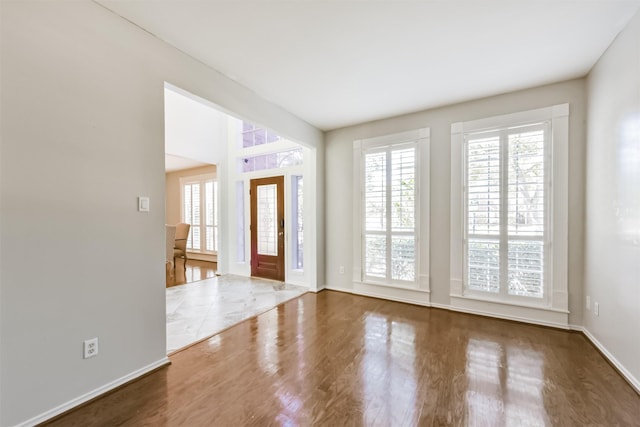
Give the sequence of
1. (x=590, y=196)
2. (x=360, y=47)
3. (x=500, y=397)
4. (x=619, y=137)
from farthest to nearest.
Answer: (x=590, y=196)
(x=360, y=47)
(x=619, y=137)
(x=500, y=397)

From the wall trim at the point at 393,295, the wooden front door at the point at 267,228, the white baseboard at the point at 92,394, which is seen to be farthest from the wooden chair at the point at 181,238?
the white baseboard at the point at 92,394

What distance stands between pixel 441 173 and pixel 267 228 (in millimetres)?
3235

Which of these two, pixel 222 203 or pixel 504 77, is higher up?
pixel 504 77

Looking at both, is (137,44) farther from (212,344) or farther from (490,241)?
(490,241)

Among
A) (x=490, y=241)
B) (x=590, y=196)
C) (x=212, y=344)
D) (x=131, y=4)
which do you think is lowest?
(x=212, y=344)

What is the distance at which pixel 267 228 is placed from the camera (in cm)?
512

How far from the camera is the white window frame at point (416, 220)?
362cm

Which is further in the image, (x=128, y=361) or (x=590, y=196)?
(x=590, y=196)

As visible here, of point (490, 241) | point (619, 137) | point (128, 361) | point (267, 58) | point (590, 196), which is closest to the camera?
point (128, 361)

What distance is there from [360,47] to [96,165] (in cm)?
228

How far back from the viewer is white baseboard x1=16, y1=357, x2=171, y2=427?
5.09ft

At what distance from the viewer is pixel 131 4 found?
5.98 ft

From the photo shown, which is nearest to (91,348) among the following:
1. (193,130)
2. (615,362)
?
Result: (615,362)

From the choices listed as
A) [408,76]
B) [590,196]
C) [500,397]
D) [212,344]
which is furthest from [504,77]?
[212,344]
